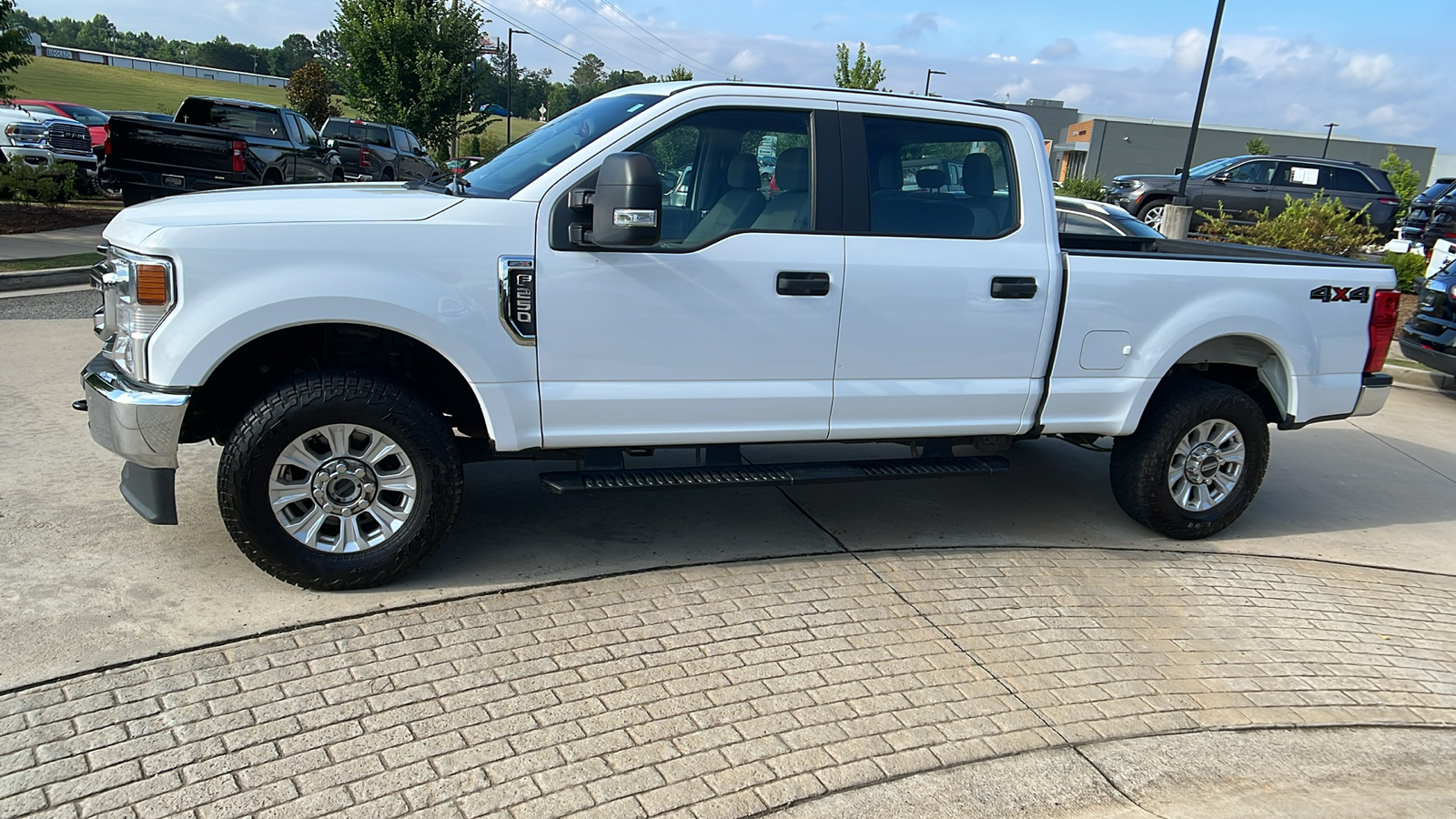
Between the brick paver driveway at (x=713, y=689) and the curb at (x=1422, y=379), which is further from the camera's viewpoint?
the curb at (x=1422, y=379)

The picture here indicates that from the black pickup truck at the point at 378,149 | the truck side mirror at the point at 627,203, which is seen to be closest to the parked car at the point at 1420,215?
the truck side mirror at the point at 627,203

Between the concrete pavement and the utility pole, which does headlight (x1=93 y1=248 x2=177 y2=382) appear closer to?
the concrete pavement

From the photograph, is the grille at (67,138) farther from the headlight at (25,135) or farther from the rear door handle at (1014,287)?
the rear door handle at (1014,287)

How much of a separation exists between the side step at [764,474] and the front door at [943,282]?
0.65 feet

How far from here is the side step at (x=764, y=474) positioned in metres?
4.36

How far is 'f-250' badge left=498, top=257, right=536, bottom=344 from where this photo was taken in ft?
13.1

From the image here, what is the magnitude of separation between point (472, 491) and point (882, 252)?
2.50 meters

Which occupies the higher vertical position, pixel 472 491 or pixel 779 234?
pixel 779 234

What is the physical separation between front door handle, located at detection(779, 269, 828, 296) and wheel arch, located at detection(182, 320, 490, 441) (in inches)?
53.1

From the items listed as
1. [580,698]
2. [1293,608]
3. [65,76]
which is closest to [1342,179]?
[1293,608]

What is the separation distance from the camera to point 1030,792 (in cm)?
322

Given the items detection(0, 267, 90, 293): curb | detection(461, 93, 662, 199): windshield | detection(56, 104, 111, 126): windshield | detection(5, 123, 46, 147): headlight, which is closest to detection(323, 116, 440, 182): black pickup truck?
detection(5, 123, 46, 147): headlight

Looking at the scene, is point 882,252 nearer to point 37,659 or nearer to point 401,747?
point 401,747

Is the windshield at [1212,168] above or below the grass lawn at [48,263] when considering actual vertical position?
above
